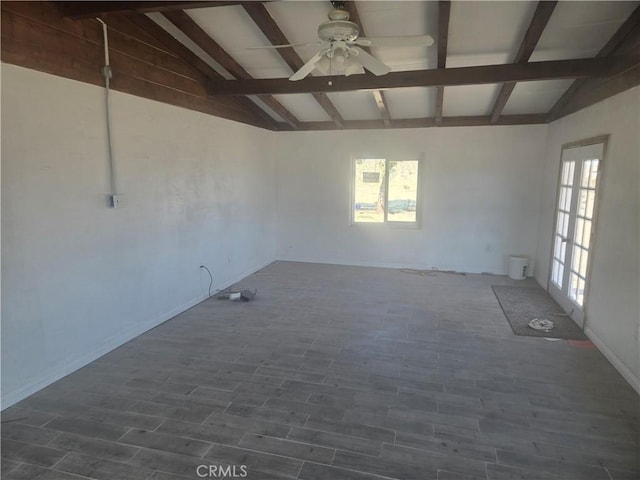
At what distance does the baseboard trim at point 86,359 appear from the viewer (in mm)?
2766

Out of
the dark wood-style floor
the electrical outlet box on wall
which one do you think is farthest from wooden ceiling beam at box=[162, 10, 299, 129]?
the dark wood-style floor

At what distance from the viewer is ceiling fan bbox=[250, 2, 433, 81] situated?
2646 millimetres

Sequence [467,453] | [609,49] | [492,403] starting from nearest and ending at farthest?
1. [467,453]
2. [492,403]
3. [609,49]

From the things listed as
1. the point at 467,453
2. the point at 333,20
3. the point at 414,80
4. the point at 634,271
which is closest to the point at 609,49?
the point at 414,80

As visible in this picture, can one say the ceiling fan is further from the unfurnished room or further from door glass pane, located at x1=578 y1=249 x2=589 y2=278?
door glass pane, located at x1=578 y1=249 x2=589 y2=278

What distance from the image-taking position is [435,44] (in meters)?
3.93

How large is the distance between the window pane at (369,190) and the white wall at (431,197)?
15cm

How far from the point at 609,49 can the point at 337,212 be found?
444 cm

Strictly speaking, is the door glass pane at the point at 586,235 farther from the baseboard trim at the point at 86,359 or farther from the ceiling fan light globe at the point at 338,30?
the baseboard trim at the point at 86,359

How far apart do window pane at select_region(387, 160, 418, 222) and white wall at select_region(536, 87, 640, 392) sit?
2.78 m

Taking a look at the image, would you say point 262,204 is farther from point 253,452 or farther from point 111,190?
point 253,452

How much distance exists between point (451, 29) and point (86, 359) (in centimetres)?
454

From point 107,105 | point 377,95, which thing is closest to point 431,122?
point 377,95

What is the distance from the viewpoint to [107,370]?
3238mm
